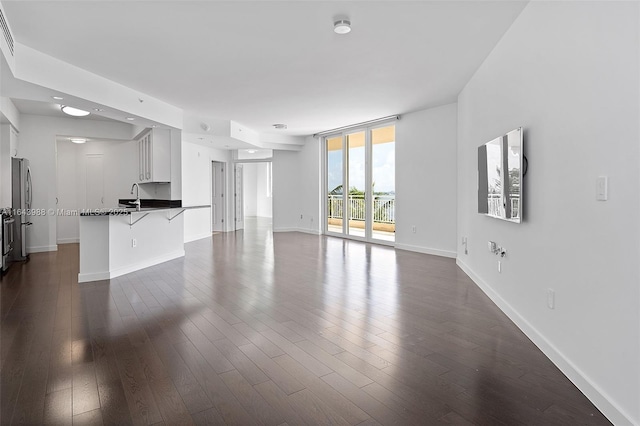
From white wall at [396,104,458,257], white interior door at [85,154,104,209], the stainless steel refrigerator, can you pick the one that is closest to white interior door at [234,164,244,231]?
white interior door at [85,154,104,209]

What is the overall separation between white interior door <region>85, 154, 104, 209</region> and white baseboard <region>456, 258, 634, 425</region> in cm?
905

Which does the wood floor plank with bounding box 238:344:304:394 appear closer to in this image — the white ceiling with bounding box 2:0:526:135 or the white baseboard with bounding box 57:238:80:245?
the white ceiling with bounding box 2:0:526:135

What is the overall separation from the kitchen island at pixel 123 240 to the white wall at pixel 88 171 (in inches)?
132

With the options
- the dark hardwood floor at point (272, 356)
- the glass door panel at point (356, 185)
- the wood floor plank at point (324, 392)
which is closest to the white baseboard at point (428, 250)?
the glass door panel at point (356, 185)

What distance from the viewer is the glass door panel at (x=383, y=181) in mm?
7873

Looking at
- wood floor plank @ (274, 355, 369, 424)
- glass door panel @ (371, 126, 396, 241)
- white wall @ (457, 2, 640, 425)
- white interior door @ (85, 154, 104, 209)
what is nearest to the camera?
white wall @ (457, 2, 640, 425)

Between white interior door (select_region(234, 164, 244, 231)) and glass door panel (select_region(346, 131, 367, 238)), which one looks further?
white interior door (select_region(234, 164, 244, 231))

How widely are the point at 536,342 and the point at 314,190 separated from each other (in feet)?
24.7

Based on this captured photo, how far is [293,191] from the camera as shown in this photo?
1043 centimetres

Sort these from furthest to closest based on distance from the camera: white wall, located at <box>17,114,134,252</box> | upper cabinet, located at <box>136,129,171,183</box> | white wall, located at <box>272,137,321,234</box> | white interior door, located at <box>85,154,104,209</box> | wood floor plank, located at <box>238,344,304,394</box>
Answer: white wall, located at <box>272,137,321,234</box> → white interior door, located at <box>85,154,104,209</box> → white wall, located at <box>17,114,134,252</box> → upper cabinet, located at <box>136,129,171,183</box> → wood floor plank, located at <box>238,344,304,394</box>

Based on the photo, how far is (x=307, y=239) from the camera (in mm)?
8812

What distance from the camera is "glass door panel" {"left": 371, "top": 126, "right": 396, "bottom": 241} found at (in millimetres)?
7873

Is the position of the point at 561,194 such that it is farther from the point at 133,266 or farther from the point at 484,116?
the point at 133,266

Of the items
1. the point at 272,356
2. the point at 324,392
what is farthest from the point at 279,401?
the point at 272,356
